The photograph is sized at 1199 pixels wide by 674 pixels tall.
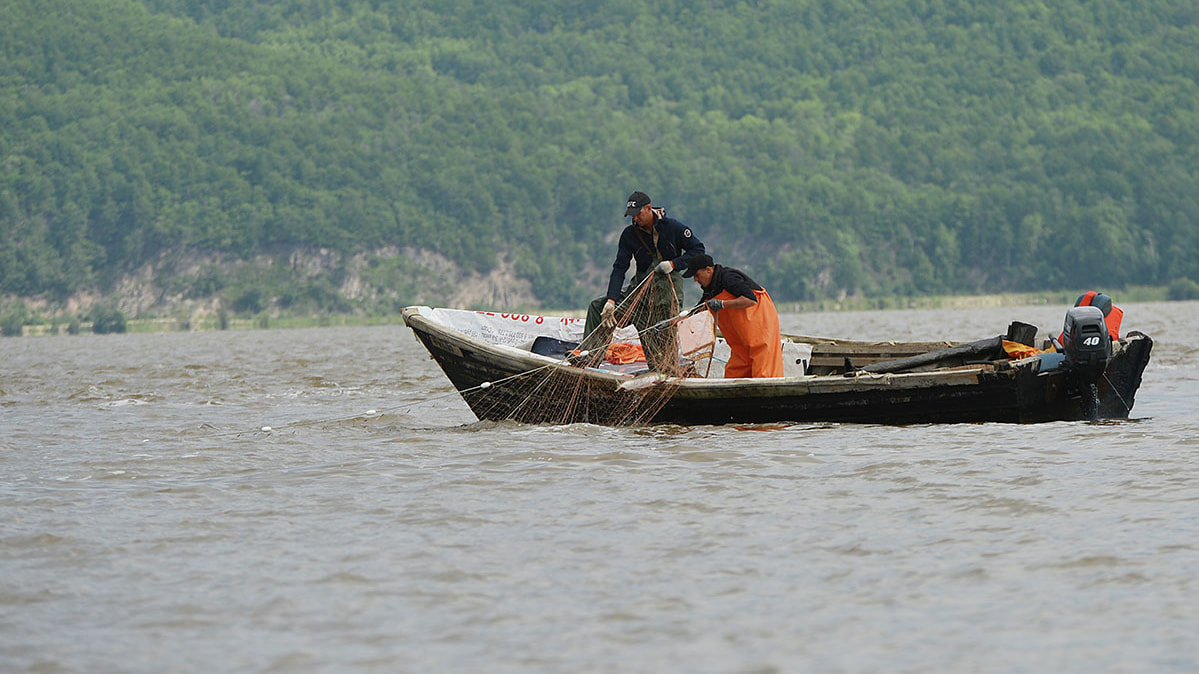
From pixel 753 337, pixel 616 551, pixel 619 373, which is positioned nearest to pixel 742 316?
pixel 753 337

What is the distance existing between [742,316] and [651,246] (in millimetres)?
1121

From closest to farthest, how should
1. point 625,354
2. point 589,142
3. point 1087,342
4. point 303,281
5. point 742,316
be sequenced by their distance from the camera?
point 1087,342 → point 742,316 → point 625,354 → point 303,281 → point 589,142

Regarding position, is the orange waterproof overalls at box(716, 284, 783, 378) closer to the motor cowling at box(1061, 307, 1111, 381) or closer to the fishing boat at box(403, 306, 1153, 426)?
the fishing boat at box(403, 306, 1153, 426)

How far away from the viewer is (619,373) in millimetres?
13547

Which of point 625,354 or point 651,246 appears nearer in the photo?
point 651,246

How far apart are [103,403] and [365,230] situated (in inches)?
4182

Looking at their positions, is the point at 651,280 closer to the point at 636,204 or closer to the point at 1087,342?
the point at 636,204

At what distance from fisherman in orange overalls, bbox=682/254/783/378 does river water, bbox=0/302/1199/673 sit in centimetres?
84

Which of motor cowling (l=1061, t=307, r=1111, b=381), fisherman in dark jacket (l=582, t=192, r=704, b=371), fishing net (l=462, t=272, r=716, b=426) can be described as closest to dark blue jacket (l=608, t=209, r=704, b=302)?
fisherman in dark jacket (l=582, t=192, r=704, b=371)

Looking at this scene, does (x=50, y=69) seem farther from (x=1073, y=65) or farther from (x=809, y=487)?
(x=809, y=487)

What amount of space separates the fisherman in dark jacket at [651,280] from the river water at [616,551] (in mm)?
988

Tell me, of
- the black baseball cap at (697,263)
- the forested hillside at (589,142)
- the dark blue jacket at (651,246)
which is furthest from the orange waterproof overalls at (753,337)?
the forested hillside at (589,142)

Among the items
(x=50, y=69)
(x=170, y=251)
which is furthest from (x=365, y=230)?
(x=50, y=69)

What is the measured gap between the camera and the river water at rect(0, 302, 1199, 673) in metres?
6.07
